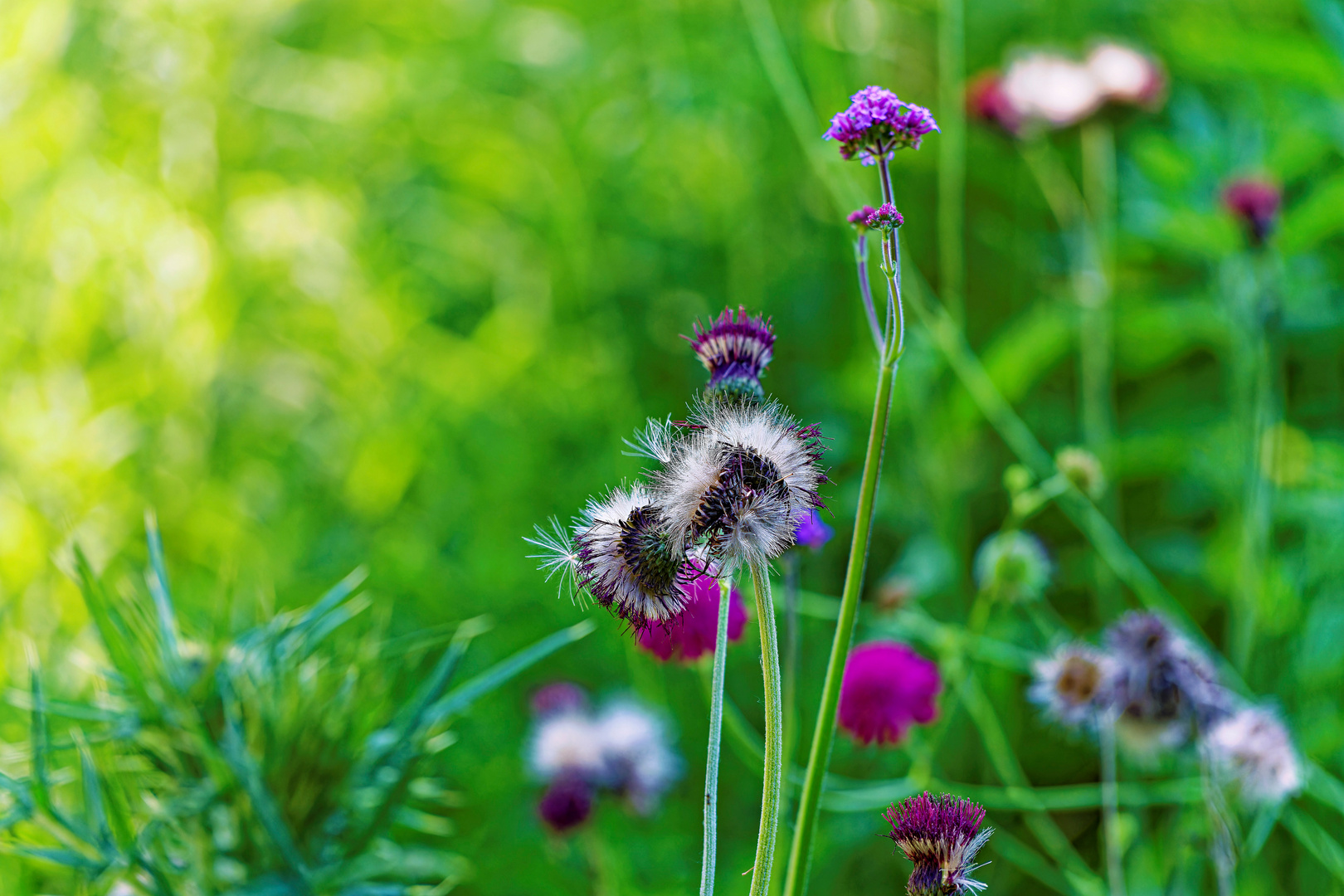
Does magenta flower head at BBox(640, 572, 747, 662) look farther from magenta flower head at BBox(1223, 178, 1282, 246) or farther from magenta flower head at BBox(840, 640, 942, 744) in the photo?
magenta flower head at BBox(1223, 178, 1282, 246)

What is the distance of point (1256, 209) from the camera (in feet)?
2.36

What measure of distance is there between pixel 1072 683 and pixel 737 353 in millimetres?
313

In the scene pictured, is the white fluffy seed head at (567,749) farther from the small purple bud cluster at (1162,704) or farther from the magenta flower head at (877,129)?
the magenta flower head at (877,129)

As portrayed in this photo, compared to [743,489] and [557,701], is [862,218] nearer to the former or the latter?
[743,489]

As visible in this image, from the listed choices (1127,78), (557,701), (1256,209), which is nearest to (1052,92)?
(1127,78)

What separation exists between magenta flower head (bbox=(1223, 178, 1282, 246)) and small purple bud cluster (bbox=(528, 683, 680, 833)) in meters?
0.51

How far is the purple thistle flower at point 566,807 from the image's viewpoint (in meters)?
0.61

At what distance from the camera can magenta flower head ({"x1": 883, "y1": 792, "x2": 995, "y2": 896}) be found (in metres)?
0.25

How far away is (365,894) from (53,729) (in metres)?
0.31

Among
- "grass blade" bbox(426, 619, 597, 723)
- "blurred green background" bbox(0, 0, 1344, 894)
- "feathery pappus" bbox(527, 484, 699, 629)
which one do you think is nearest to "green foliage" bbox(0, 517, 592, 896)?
"grass blade" bbox(426, 619, 597, 723)

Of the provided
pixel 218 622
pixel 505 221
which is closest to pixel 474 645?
pixel 218 622

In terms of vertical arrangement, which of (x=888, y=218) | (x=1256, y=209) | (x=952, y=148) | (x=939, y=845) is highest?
(x=952, y=148)

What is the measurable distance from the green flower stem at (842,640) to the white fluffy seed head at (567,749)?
0.39 metres

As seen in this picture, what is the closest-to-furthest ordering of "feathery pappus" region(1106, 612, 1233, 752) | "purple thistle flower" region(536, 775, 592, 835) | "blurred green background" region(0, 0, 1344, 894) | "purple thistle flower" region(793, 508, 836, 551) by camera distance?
"purple thistle flower" region(793, 508, 836, 551)
"feathery pappus" region(1106, 612, 1233, 752)
"purple thistle flower" region(536, 775, 592, 835)
"blurred green background" region(0, 0, 1344, 894)
